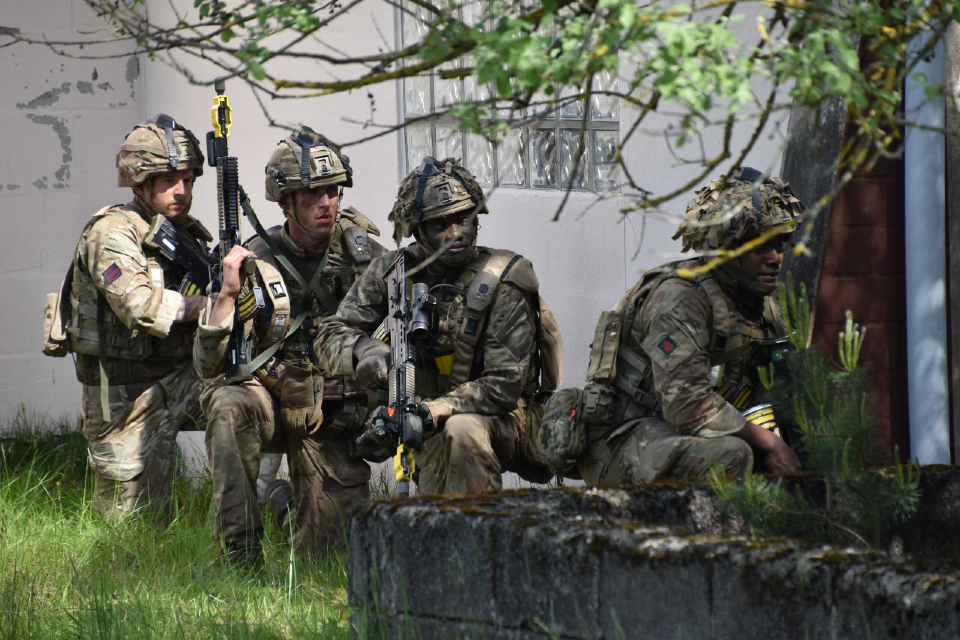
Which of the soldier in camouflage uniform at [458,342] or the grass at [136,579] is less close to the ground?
the soldier in camouflage uniform at [458,342]

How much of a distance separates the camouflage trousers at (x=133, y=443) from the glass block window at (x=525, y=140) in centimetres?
174

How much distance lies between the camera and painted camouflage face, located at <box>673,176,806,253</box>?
12.0ft

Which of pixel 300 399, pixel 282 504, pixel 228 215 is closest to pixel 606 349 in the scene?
pixel 300 399

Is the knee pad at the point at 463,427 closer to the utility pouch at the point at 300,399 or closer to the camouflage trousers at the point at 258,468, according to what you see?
the camouflage trousers at the point at 258,468

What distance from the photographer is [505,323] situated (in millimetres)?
4211

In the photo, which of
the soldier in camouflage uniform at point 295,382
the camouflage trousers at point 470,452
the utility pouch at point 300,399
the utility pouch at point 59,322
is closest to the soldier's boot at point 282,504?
the soldier in camouflage uniform at point 295,382

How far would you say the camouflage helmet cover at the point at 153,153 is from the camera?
4.82m

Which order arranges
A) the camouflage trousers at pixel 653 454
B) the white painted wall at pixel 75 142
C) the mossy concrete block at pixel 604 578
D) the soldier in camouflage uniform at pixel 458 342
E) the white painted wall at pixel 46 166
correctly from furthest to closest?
1. the white painted wall at pixel 46 166
2. the white painted wall at pixel 75 142
3. the soldier in camouflage uniform at pixel 458 342
4. the camouflage trousers at pixel 653 454
5. the mossy concrete block at pixel 604 578

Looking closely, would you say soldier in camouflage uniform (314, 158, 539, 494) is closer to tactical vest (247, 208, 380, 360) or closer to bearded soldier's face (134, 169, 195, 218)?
tactical vest (247, 208, 380, 360)

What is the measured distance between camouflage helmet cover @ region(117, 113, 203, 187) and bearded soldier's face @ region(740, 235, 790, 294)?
2493 mm

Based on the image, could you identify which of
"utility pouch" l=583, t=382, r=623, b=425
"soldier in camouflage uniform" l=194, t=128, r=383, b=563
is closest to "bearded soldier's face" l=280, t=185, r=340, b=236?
"soldier in camouflage uniform" l=194, t=128, r=383, b=563

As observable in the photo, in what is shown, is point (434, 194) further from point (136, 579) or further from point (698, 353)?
point (136, 579)

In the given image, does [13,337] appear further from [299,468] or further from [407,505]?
[407,505]

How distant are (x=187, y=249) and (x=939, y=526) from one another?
322cm
